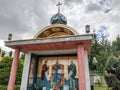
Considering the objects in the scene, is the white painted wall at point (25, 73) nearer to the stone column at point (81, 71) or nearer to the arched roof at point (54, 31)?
the arched roof at point (54, 31)

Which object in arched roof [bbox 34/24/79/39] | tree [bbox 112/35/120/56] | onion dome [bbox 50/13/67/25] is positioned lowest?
arched roof [bbox 34/24/79/39]

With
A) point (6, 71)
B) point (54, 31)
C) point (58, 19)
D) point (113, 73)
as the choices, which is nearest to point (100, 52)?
point (113, 73)

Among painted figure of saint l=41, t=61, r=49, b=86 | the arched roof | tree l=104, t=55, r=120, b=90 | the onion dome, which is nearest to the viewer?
the arched roof

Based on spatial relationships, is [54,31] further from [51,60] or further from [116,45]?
[116,45]

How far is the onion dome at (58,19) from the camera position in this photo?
7.73 meters

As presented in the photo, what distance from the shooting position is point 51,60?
299 inches

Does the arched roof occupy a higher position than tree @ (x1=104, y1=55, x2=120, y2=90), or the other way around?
the arched roof

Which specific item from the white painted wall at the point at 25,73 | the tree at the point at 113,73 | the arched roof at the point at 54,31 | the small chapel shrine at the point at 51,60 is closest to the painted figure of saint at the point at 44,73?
the small chapel shrine at the point at 51,60

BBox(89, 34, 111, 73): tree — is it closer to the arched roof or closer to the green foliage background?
the green foliage background

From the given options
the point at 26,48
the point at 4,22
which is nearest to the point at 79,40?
the point at 26,48

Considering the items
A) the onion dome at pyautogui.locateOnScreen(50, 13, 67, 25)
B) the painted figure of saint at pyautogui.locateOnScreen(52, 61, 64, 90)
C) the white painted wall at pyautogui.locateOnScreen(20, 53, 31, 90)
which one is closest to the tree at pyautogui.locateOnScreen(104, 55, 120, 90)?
the painted figure of saint at pyautogui.locateOnScreen(52, 61, 64, 90)

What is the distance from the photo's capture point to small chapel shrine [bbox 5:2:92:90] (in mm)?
6327

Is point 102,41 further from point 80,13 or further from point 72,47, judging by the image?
point 72,47

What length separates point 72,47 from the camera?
660cm
